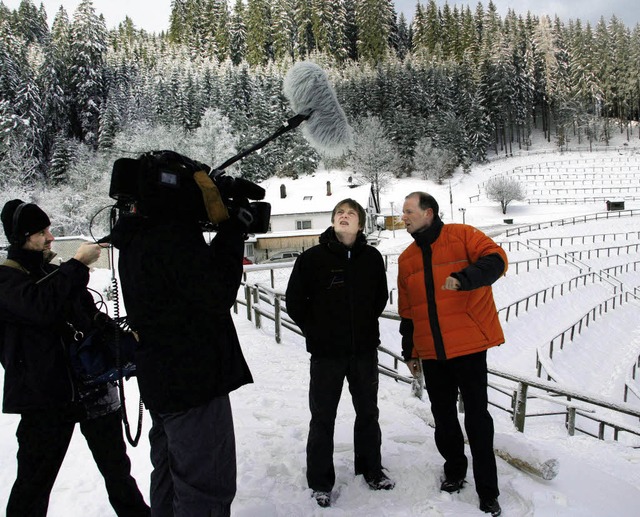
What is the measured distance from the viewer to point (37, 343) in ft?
8.16

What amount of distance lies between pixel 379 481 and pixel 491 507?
74cm

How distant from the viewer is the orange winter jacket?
10.0ft

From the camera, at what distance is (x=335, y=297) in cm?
318

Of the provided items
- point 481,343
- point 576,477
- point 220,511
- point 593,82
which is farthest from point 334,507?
point 593,82

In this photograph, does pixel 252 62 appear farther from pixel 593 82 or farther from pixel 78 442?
pixel 78 442

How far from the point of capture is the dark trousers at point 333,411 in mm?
3113

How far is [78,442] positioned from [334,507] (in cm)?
275

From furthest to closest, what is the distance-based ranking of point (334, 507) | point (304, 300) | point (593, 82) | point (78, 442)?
point (593, 82) → point (78, 442) → point (304, 300) → point (334, 507)

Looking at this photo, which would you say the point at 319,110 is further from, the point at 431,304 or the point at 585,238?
the point at 585,238

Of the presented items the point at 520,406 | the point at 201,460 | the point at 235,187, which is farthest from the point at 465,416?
the point at 520,406

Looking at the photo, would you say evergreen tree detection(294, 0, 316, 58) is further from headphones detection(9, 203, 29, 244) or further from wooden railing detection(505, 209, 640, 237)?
headphones detection(9, 203, 29, 244)

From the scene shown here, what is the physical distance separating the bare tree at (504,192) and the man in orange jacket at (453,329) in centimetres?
5112

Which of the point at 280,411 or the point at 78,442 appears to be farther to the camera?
the point at 280,411

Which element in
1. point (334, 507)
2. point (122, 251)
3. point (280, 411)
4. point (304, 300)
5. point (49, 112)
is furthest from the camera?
point (49, 112)
